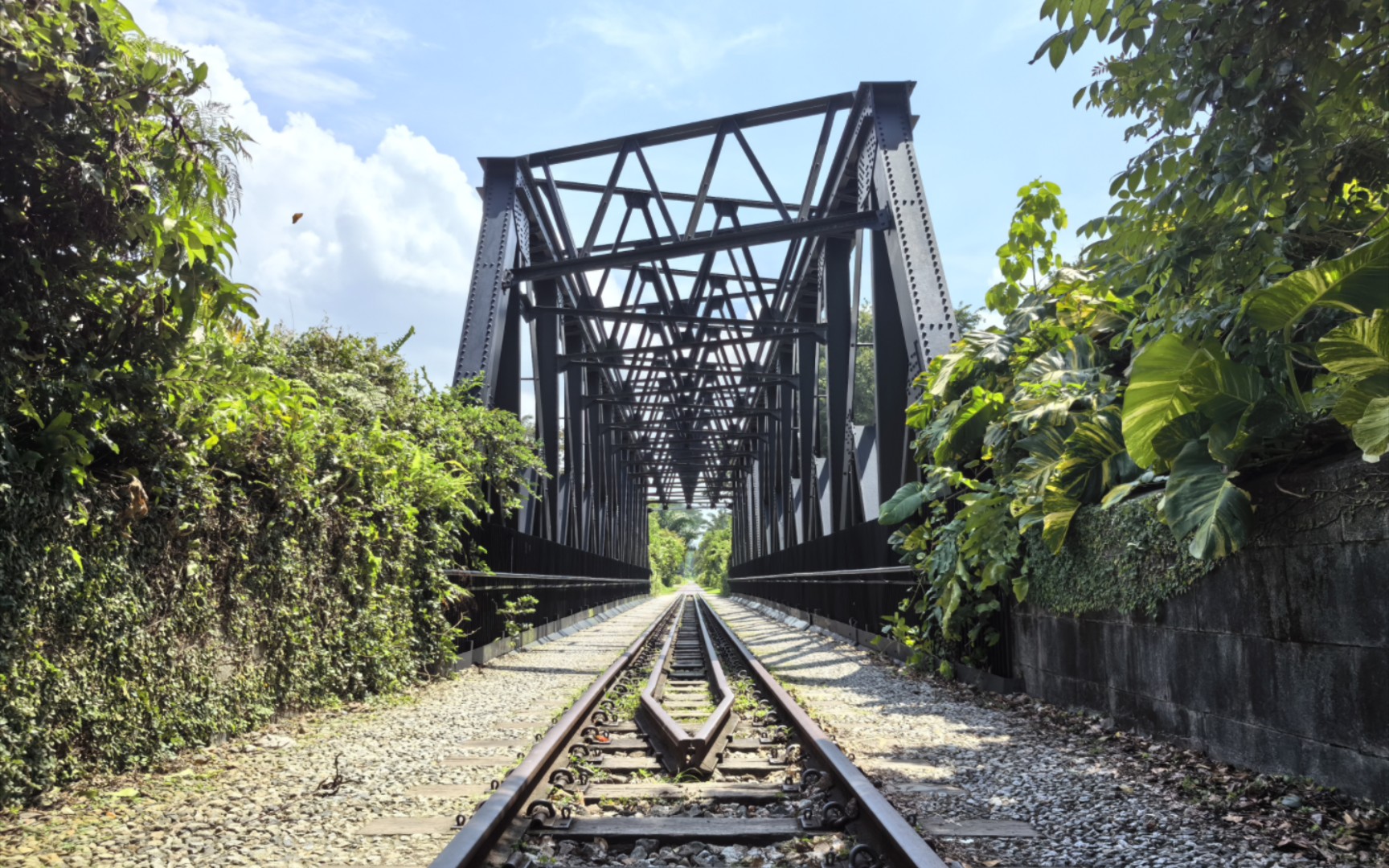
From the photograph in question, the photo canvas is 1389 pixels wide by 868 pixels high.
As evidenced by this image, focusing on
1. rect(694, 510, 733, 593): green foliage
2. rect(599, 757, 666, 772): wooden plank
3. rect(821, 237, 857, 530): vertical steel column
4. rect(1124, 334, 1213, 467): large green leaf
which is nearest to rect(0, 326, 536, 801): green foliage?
rect(599, 757, 666, 772): wooden plank

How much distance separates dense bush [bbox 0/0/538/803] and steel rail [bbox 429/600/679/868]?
1781 millimetres

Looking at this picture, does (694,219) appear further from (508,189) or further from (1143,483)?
(1143,483)

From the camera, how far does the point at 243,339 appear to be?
7.12 meters

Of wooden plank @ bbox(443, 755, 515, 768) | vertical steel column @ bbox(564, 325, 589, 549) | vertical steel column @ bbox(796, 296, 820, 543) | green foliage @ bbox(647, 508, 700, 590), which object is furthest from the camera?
green foliage @ bbox(647, 508, 700, 590)

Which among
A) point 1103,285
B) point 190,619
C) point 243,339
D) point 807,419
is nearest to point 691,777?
point 190,619

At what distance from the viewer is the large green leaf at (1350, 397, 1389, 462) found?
10.0 ft

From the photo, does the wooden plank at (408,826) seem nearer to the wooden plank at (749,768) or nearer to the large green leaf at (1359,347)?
the wooden plank at (749,768)

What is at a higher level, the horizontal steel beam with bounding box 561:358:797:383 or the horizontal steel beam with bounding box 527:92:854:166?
the horizontal steel beam with bounding box 527:92:854:166

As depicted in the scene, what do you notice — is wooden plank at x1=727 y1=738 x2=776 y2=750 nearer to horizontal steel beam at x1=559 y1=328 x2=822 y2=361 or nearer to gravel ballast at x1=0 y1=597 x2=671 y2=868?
gravel ballast at x1=0 y1=597 x2=671 y2=868

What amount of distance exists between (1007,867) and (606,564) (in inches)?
1097

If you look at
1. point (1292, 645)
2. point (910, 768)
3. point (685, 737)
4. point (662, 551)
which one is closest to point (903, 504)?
point (910, 768)

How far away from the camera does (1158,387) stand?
4.36 metres

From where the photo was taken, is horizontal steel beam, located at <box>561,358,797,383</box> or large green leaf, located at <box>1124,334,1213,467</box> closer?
large green leaf, located at <box>1124,334,1213,467</box>

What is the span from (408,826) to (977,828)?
83.3 inches
